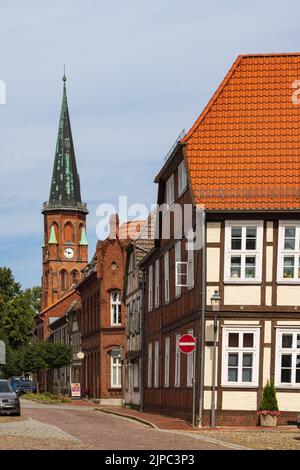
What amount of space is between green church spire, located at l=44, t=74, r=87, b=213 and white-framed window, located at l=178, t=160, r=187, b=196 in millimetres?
117884

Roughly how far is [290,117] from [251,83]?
6.77ft

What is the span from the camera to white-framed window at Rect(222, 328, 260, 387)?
3206 centimetres

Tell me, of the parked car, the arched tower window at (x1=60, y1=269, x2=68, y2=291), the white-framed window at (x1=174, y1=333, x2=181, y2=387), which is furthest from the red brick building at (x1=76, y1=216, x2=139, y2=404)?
the arched tower window at (x1=60, y1=269, x2=68, y2=291)

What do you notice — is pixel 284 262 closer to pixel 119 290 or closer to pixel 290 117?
pixel 290 117

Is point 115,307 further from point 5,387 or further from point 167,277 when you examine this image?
point 5,387

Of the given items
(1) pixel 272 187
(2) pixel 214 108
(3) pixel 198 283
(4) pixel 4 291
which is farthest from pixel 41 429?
(4) pixel 4 291

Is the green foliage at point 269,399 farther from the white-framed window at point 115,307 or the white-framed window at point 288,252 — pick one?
the white-framed window at point 115,307

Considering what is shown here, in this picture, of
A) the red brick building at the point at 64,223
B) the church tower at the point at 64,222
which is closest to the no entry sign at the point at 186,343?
the red brick building at the point at 64,223

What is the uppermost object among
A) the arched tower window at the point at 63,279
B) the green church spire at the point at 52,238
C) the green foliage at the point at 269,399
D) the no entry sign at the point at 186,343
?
the green church spire at the point at 52,238

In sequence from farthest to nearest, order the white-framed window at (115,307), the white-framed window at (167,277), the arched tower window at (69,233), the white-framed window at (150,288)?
the arched tower window at (69,233), the white-framed window at (115,307), the white-framed window at (150,288), the white-framed window at (167,277)

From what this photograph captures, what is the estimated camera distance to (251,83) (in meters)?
35.6

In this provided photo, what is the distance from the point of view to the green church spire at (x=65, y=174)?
15388 centimetres

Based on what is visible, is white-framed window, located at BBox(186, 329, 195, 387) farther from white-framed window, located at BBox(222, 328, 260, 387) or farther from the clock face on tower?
the clock face on tower

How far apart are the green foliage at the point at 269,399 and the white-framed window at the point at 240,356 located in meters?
0.71
